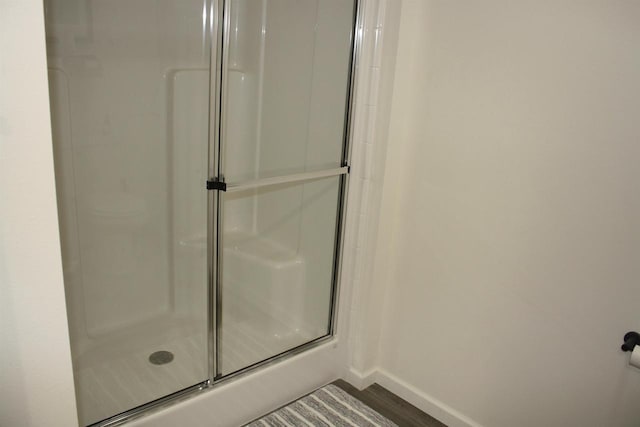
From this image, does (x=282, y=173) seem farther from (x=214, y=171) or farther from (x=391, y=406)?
(x=391, y=406)

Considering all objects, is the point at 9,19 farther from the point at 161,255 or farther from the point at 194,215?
the point at 161,255

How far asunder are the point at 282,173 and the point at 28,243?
4.47 feet

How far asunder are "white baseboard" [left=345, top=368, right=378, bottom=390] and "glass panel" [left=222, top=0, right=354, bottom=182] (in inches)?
39.9

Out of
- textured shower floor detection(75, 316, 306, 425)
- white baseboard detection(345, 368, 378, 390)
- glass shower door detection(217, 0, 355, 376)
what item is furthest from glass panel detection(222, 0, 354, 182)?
white baseboard detection(345, 368, 378, 390)

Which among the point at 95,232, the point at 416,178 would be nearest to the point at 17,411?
the point at 95,232

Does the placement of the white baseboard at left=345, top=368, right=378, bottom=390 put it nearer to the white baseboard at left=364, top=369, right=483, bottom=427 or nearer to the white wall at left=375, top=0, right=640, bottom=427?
the white baseboard at left=364, top=369, right=483, bottom=427

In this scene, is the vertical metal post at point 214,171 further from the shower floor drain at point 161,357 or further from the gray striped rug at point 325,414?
the gray striped rug at point 325,414

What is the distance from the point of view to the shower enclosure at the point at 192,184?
1.92 meters

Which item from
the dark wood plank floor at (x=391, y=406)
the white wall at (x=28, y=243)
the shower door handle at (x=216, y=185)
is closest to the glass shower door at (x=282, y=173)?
the shower door handle at (x=216, y=185)

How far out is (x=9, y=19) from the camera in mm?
773

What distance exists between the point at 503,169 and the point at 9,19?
5.22ft

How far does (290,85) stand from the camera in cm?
219

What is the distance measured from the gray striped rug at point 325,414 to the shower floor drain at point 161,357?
17.4 inches

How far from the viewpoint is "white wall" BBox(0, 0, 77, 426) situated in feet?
2.62
